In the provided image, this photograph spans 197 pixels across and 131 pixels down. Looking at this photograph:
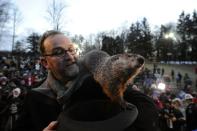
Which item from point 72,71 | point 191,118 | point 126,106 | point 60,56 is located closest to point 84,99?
point 126,106

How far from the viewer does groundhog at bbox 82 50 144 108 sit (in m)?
1.49

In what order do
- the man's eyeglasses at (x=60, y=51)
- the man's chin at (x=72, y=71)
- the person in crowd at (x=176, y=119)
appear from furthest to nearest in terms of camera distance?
the person in crowd at (x=176, y=119)
the man's eyeglasses at (x=60, y=51)
the man's chin at (x=72, y=71)

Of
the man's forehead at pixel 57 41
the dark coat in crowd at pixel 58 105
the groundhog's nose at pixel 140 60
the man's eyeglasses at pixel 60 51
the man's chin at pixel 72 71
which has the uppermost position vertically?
the man's forehead at pixel 57 41

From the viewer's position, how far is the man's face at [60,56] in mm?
2088

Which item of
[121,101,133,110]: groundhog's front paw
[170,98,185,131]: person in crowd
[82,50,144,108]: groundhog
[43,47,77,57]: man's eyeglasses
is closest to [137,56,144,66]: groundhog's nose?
[82,50,144,108]: groundhog

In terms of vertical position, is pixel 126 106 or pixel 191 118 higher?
pixel 126 106

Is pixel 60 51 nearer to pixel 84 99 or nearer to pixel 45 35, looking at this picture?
pixel 45 35

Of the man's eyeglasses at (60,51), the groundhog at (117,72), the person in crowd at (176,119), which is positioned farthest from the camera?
the person in crowd at (176,119)

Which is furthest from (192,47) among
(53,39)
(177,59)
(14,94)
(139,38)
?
(53,39)

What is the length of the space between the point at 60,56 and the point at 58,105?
289 millimetres

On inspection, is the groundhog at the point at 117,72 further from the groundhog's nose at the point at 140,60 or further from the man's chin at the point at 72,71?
the man's chin at the point at 72,71

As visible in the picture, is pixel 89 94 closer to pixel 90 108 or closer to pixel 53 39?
pixel 90 108

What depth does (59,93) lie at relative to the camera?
6.24ft

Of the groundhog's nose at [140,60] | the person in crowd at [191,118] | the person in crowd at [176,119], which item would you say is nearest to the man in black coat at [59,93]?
the groundhog's nose at [140,60]
